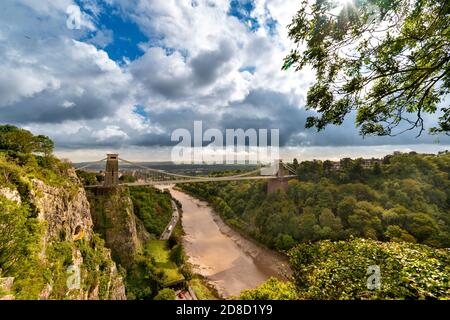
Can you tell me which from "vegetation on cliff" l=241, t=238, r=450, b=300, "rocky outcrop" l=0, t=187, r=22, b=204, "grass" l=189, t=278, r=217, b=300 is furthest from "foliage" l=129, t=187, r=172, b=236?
"vegetation on cliff" l=241, t=238, r=450, b=300

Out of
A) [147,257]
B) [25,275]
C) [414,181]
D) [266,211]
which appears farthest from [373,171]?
[25,275]

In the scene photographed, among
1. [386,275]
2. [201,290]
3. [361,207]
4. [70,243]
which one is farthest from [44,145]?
[361,207]

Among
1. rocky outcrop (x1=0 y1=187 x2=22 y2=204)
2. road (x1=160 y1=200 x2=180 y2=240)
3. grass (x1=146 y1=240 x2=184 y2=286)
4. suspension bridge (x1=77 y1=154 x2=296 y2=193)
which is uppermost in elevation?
rocky outcrop (x1=0 y1=187 x2=22 y2=204)

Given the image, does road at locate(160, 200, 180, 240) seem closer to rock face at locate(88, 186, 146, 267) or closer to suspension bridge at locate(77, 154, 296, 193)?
suspension bridge at locate(77, 154, 296, 193)

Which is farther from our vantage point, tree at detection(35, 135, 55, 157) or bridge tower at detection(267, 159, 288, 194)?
bridge tower at detection(267, 159, 288, 194)

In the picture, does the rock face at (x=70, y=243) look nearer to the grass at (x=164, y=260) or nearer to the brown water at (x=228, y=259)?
the grass at (x=164, y=260)
